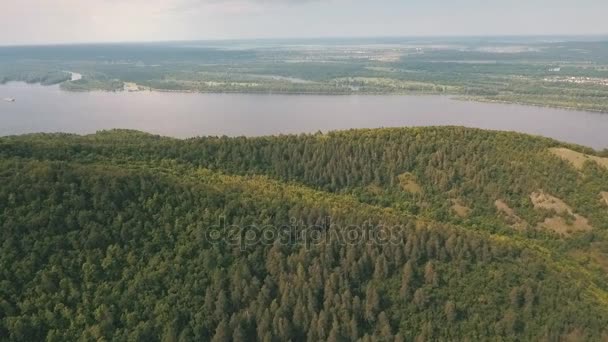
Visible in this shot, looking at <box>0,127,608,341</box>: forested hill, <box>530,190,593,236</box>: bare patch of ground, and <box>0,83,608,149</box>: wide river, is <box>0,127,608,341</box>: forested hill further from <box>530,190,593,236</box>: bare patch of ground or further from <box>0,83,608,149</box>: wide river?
<box>0,83,608,149</box>: wide river

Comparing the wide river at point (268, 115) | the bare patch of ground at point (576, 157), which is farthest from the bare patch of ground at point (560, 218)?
the wide river at point (268, 115)

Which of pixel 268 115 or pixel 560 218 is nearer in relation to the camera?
pixel 560 218

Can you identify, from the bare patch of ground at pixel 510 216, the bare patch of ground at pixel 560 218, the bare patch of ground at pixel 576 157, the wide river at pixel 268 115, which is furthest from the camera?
the wide river at pixel 268 115

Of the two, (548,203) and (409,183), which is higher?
(409,183)

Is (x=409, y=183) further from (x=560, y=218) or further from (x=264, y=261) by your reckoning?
(x=264, y=261)

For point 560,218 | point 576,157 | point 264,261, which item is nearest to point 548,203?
point 560,218

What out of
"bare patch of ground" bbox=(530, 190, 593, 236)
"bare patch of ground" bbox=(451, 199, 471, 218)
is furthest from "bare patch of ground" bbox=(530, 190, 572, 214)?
"bare patch of ground" bbox=(451, 199, 471, 218)

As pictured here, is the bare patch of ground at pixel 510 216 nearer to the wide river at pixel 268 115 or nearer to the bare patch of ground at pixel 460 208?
the bare patch of ground at pixel 460 208

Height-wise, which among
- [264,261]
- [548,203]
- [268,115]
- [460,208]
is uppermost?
[264,261]
